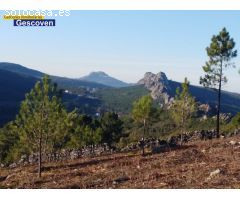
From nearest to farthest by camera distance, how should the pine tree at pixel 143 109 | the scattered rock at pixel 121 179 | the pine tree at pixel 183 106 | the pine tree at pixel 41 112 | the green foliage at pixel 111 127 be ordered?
the scattered rock at pixel 121 179
the pine tree at pixel 41 112
the pine tree at pixel 143 109
the pine tree at pixel 183 106
the green foliage at pixel 111 127

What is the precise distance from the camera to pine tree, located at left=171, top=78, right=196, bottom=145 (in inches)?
1983

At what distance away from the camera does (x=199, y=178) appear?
2528 cm

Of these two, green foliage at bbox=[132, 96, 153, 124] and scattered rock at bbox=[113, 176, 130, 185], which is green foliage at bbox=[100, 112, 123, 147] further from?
scattered rock at bbox=[113, 176, 130, 185]

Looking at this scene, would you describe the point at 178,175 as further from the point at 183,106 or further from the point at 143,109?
the point at 183,106

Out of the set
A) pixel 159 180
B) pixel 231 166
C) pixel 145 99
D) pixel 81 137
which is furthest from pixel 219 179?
pixel 81 137

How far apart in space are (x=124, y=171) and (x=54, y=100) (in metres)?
8.09

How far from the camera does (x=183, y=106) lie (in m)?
50.9

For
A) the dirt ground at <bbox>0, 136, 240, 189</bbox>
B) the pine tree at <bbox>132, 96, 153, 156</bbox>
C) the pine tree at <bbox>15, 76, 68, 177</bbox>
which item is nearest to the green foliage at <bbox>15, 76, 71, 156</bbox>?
the pine tree at <bbox>15, 76, 68, 177</bbox>

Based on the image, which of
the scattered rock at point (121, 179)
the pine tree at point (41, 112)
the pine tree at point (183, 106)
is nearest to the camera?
the scattered rock at point (121, 179)

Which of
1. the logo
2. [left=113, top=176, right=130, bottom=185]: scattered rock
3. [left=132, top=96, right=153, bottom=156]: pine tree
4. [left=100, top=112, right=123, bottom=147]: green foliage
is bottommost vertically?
[left=100, top=112, right=123, bottom=147]: green foliage

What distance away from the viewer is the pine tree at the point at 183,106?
50.4m

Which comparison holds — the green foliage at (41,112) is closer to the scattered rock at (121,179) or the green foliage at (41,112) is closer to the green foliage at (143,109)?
the scattered rock at (121,179)

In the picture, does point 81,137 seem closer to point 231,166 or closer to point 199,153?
point 199,153

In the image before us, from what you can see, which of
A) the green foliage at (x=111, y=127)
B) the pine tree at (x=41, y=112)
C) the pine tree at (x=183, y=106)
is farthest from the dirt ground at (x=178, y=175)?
the green foliage at (x=111, y=127)
